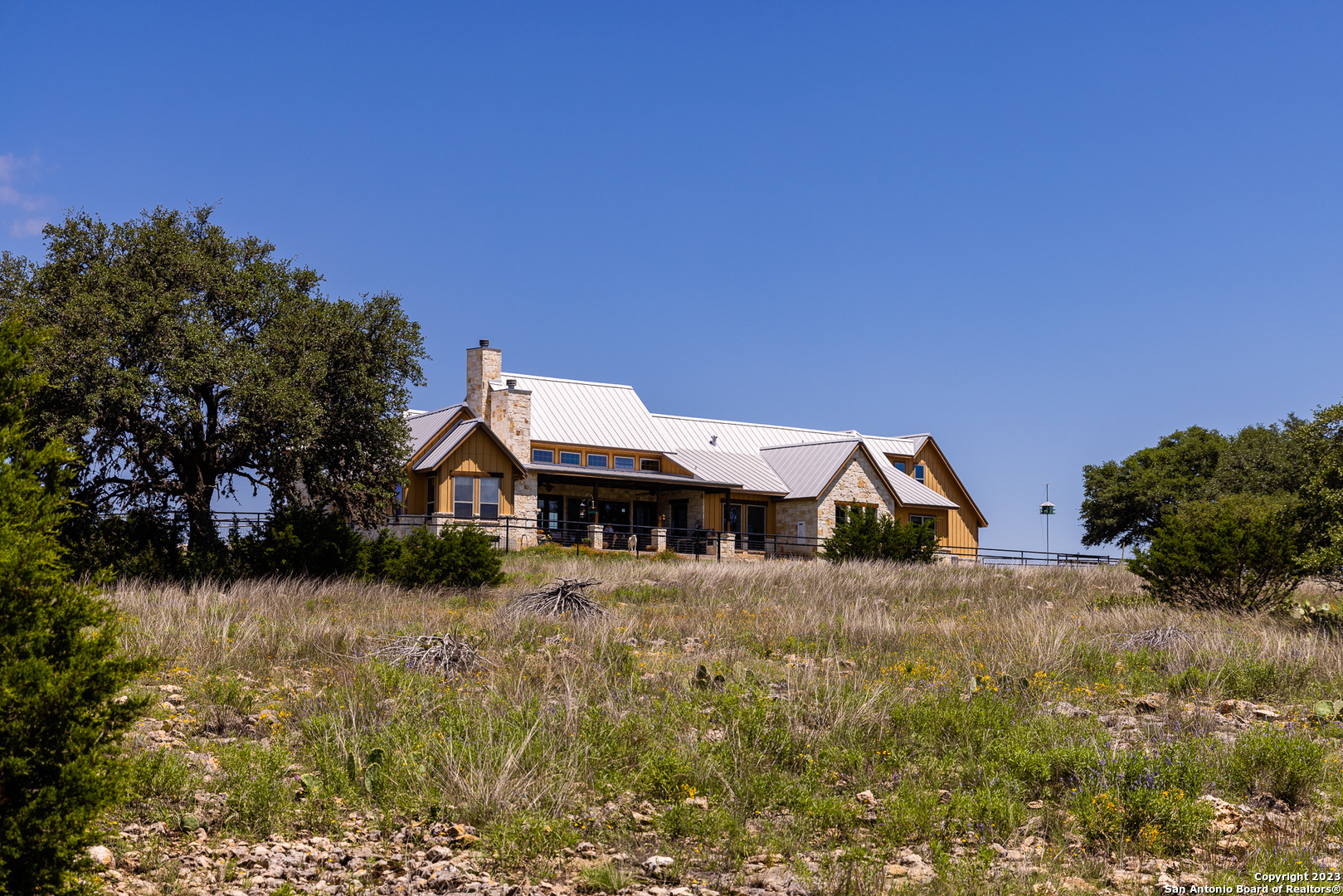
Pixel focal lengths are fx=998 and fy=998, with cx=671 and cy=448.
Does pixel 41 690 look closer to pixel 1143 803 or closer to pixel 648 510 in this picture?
pixel 1143 803

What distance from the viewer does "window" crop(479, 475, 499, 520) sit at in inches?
1448

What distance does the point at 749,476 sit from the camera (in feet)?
149

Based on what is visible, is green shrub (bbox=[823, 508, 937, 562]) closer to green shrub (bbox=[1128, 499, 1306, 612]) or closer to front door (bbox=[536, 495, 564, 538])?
front door (bbox=[536, 495, 564, 538])

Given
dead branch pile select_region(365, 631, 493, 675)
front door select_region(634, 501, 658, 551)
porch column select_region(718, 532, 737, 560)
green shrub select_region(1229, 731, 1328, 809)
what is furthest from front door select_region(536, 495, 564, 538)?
green shrub select_region(1229, 731, 1328, 809)

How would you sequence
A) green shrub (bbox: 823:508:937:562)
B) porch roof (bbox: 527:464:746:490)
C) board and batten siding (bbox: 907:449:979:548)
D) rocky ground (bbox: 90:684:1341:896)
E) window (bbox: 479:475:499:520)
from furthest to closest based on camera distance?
board and batten siding (bbox: 907:449:979:548) → porch roof (bbox: 527:464:746:490) → window (bbox: 479:475:499:520) → green shrub (bbox: 823:508:937:562) → rocky ground (bbox: 90:684:1341:896)

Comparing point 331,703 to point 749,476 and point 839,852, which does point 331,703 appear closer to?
point 839,852

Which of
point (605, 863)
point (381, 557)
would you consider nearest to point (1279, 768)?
point (605, 863)

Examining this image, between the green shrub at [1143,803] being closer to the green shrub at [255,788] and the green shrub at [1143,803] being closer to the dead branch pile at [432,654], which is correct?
the green shrub at [255,788]

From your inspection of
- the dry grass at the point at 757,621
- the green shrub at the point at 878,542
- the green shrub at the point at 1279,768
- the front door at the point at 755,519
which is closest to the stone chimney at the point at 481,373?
the front door at the point at 755,519

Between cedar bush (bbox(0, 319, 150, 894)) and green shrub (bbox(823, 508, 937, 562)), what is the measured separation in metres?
27.5

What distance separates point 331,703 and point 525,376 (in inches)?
1443

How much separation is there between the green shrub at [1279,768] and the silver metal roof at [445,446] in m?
30.7

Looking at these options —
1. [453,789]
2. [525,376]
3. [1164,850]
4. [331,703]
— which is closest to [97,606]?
[453,789]

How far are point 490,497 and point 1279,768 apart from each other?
31441 millimetres
